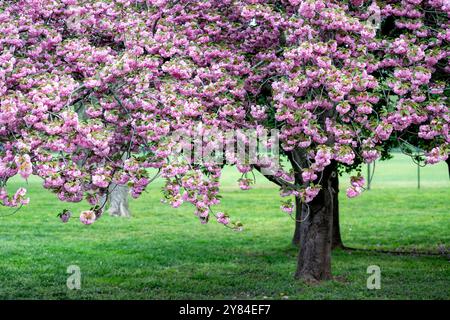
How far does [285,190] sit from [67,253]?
9429mm

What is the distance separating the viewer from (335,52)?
1013 centimetres

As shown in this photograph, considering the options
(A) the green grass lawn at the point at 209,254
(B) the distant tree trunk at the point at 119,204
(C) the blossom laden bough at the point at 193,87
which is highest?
(C) the blossom laden bough at the point at 193,87

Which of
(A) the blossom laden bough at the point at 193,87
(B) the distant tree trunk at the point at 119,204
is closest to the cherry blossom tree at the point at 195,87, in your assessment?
(A) the blossom laden bough at the point at 193,87

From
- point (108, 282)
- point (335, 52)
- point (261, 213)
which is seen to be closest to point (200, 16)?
point (335, 52)

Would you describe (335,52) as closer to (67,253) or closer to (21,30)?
(21,30)

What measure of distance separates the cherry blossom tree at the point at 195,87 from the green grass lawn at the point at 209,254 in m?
3.46

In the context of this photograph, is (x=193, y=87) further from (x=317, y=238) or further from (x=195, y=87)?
(x=317, y=238)

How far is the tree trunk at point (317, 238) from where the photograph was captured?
514 inches

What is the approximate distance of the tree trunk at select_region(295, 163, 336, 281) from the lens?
13.0 meters

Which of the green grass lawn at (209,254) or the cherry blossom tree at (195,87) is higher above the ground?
the cherry blossom tree at (195,87)

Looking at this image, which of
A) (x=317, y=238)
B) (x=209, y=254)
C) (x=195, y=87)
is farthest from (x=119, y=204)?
(x=195, y=87)

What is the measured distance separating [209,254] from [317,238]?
573 centimetres

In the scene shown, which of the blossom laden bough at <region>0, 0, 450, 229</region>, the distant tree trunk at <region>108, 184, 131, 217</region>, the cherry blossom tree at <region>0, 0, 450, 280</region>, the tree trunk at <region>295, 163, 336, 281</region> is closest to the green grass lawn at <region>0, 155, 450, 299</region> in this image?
the tree trunk at <region>295, 163, 336, 281</region>

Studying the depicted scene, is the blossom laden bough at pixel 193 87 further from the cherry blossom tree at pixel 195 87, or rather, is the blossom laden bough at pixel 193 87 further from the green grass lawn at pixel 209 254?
the green grass lawn at pixel 209 254
